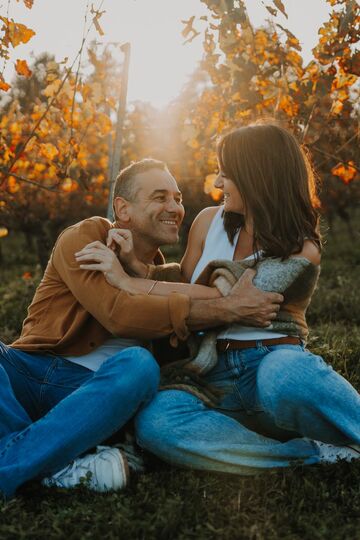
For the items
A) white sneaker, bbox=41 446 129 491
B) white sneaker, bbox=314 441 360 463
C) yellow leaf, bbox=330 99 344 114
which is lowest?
white sneaker, bbox=314 441 360 463

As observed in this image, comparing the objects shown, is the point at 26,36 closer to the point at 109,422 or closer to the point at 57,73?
the point at 57,73

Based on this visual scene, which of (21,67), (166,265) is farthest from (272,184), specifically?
(21,67)

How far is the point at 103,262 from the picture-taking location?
10.7ft

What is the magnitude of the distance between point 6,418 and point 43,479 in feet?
1.03

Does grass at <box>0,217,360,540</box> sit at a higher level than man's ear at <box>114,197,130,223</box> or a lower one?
lower

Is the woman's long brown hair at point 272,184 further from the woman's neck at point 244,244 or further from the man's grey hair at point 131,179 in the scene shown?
the man's grey hair at point 131,179

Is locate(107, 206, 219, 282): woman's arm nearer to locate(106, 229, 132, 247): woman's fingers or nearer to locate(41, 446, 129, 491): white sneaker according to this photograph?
locate(106, 229, 132, 247): woman's fingers

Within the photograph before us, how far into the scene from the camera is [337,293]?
308 inches

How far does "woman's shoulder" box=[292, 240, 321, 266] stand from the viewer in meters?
3.30

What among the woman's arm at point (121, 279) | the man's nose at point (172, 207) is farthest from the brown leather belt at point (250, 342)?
the man's nose at point (172, 207)

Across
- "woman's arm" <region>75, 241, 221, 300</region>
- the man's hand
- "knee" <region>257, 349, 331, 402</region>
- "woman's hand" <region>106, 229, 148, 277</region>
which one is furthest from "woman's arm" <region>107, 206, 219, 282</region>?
"knee" <region>257, 349, 331, 402</region>

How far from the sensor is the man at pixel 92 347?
9.40ft

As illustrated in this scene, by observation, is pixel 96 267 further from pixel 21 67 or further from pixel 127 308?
pixel 21 67

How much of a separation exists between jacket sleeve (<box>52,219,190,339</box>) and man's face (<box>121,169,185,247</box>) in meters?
0.47
